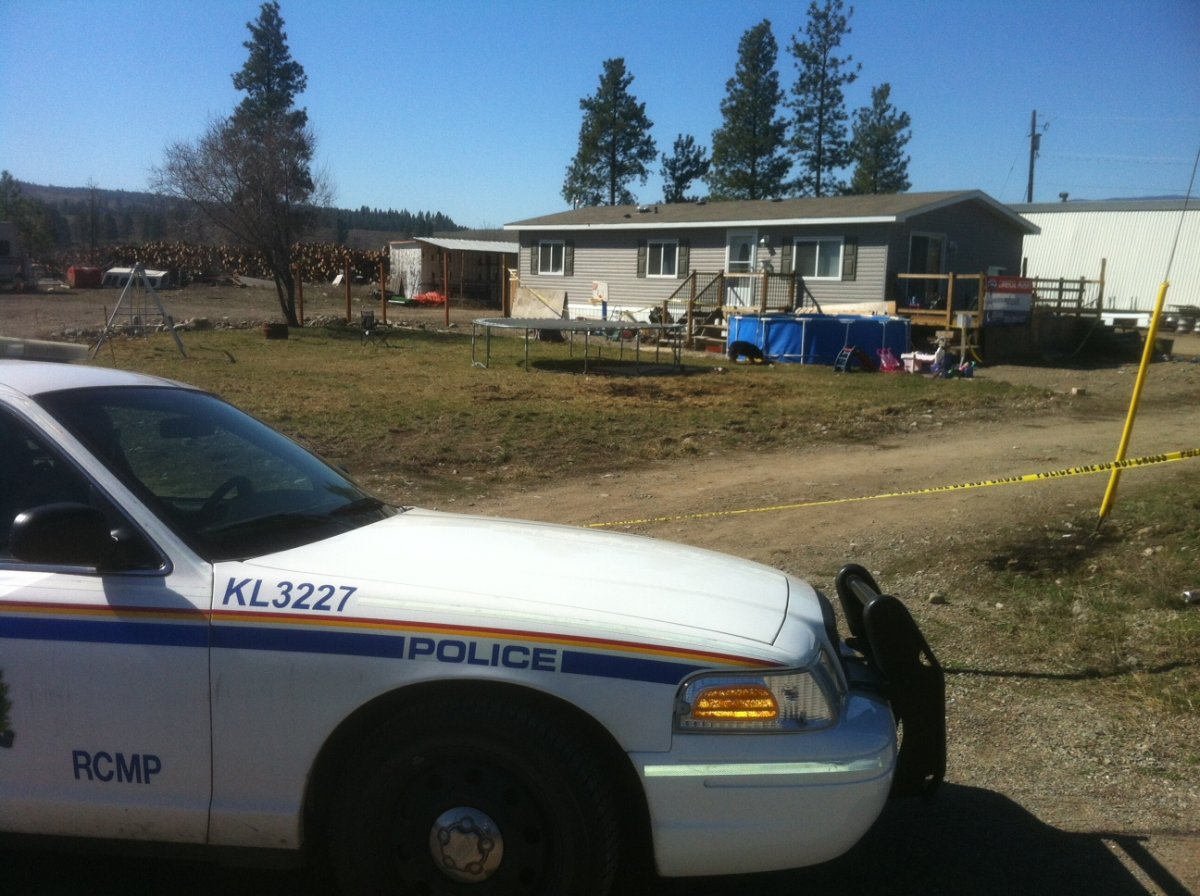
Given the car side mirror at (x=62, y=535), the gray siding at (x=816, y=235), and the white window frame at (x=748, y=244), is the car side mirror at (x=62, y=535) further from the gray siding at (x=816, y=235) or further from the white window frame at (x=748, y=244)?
the white window frame at (x=748, y=244)

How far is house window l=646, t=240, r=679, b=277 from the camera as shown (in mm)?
33094

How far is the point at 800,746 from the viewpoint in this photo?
114 inches

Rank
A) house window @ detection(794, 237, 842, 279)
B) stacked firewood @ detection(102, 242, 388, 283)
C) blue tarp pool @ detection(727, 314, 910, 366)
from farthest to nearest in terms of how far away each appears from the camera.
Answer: stacked firewood @ detection(102, 242, 388, 283)
house window @ detection(794, 237, 842, 279)
blue tarp pool @ detection(727, 314, 910, 366)

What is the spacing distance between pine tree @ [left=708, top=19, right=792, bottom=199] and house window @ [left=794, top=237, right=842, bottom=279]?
90.8 feet

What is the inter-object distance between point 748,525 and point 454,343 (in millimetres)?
20137

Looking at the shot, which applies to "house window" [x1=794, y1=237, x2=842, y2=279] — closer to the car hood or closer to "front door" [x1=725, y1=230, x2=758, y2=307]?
"front door" [x1=725, y1=230, x2=758, y2=307]

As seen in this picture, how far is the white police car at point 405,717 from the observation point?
112 inches

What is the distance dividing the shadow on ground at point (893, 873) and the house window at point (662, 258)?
98.3 ft

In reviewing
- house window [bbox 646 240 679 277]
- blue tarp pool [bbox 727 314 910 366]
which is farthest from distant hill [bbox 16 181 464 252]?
blue tarp pool [bbox 727 314 910 366]

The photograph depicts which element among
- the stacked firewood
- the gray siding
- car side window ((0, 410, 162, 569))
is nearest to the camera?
car side window ((0, 410, 162, 569))

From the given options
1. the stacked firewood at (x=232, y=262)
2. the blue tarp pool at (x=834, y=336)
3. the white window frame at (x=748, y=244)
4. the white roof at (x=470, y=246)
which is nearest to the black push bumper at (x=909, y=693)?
the blue tarp pool at (x=834, y=336)

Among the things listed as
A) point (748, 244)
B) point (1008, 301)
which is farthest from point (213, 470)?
point (748, 244)

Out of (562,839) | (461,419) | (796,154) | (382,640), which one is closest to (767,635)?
(562,839)

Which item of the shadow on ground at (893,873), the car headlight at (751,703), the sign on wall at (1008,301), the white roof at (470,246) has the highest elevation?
the white roof at (470,246)
